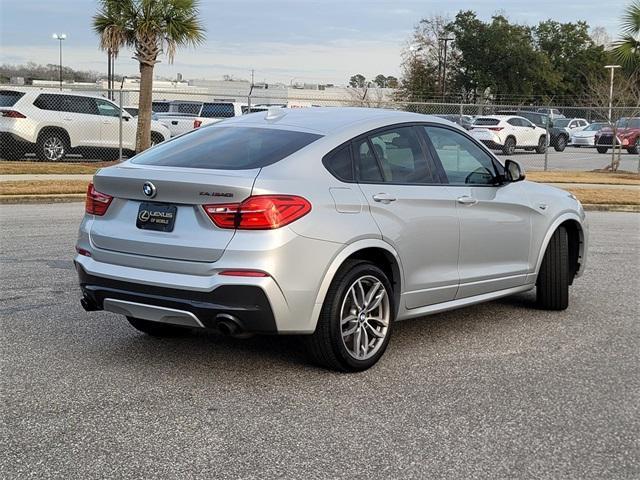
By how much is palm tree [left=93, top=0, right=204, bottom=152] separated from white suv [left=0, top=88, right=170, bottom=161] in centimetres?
95

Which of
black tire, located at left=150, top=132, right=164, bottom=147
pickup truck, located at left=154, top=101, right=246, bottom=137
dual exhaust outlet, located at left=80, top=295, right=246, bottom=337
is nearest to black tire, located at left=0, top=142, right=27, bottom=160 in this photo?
black tire, located at left=150, top=132, right=164, bottom=147

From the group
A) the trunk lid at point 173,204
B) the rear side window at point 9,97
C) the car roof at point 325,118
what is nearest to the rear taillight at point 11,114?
the rear side window at point 9,97

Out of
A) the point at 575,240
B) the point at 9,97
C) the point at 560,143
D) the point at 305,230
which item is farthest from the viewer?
the point at 560,143

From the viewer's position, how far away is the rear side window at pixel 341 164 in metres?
5.27

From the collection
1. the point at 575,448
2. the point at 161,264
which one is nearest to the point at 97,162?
the point at 161,264

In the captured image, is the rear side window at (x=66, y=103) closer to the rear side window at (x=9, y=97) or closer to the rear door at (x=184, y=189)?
the rear side window at (x=9, y=97)

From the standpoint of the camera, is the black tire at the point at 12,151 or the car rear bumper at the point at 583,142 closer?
the black tire at the point at 12,151

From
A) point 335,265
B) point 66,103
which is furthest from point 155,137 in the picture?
point 335,265

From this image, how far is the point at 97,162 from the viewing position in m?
22.0

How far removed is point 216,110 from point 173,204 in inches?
934

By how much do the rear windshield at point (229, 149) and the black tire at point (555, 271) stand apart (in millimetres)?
2651

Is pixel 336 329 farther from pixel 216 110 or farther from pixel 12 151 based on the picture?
pixel 216 110

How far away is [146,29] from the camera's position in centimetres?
2159

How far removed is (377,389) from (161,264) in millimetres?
1478
